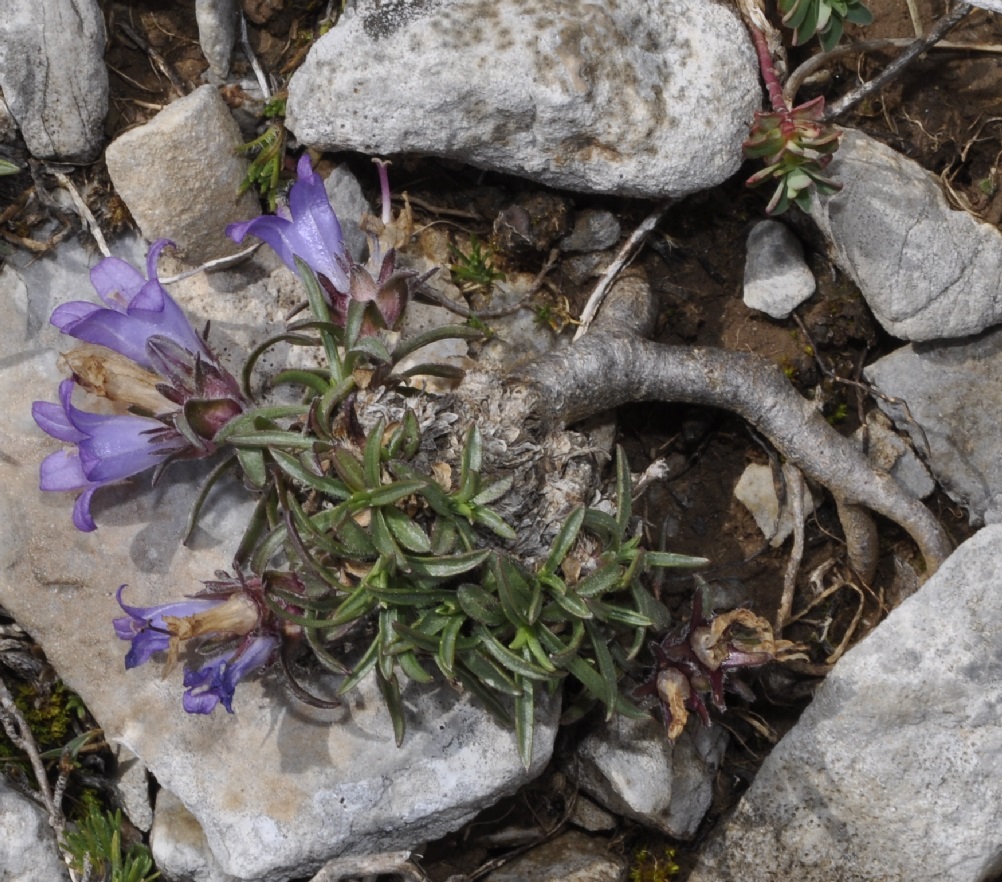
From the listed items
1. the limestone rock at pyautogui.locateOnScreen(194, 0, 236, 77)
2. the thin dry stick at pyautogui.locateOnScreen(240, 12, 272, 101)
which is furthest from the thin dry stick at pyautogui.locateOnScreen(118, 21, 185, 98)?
the thin dry stick at pyautogui.locateOnScreen(240, 12, 272, 101)

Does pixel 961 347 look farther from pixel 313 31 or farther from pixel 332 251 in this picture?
pixel 313 31

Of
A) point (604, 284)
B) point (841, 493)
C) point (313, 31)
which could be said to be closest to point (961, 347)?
point (841, 493)

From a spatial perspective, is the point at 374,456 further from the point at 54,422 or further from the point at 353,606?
the point at 54,422

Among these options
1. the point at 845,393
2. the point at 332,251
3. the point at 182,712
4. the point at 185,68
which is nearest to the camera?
the point at 332,251

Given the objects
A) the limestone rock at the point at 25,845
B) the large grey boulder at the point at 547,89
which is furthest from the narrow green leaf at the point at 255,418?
the limestone rock at the point at 25,845

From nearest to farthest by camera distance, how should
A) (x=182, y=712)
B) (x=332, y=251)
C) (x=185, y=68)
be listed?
(x=332, y=251)
(x=182, y=712)
(x=185, y=68)

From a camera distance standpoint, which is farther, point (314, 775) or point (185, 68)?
point (185, 68)

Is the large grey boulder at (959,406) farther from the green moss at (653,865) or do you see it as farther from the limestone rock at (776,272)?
the green moss at (653,865)
